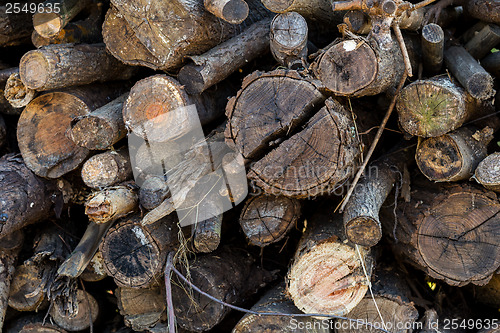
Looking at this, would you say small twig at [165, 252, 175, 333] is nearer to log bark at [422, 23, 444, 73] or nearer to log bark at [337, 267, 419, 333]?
log bark at [337, 267, 419, 333]

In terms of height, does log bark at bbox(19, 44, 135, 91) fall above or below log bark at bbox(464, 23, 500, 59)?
above

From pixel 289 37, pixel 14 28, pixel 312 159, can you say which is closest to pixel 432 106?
pixel 312 159

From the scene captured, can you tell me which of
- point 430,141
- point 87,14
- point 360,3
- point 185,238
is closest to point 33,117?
point 87,14

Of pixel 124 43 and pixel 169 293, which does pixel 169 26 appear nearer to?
pixel 124 43

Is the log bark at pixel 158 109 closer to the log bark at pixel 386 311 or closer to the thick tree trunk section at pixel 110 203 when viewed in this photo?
the thick tree trunk section at pixel 110 203

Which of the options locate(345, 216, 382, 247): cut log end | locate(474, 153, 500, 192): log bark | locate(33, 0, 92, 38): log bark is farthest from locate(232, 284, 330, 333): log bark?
locate(33, 0, 92, 38): log bark
